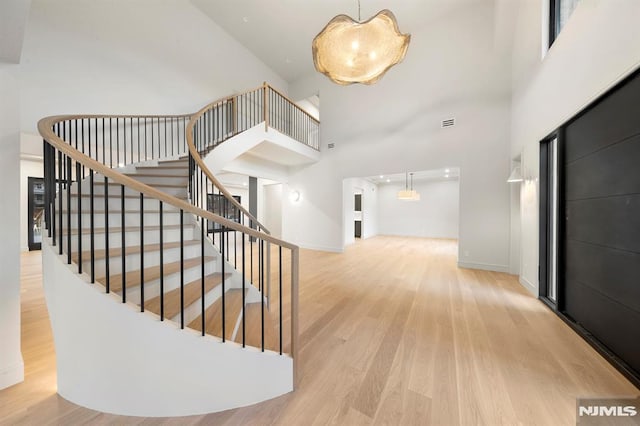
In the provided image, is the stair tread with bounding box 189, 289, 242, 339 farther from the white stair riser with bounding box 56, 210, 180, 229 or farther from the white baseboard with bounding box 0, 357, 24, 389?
the white baseboard with bounding box 0, 357, 24, 389

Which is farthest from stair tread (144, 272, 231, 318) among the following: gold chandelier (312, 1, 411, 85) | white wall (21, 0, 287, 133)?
white wall (21, 0, 287, 133)

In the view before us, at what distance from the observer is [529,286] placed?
11.5 feet

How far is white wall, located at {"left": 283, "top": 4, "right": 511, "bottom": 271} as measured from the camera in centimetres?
473

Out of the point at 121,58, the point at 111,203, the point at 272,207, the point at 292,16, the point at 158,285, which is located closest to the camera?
the point at 158,285

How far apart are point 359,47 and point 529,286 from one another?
434 cm

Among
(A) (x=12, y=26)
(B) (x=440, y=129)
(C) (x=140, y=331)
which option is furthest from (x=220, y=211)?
(B) (x=440, y=129)

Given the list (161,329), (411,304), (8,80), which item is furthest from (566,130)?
(8,80)

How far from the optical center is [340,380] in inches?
66.6

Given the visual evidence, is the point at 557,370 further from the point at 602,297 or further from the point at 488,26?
the point at 488,26

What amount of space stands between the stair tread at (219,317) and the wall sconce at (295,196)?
5.32 metres

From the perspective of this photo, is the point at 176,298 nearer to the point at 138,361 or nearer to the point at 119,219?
the point at 138,361

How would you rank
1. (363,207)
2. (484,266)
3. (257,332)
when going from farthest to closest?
1. (363,207)
2. (484,266)
3. (257,332)

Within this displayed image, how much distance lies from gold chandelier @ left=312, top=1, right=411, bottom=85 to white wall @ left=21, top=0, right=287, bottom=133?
4256 millimetres

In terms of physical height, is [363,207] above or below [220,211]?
above
